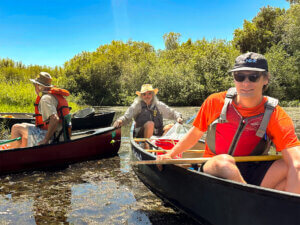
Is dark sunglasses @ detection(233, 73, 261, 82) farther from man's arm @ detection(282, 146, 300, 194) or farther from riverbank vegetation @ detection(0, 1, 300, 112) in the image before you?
riverbank vegetation @ detection(0, 1, 300, 112)

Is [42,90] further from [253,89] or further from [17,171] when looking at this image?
[253,89]

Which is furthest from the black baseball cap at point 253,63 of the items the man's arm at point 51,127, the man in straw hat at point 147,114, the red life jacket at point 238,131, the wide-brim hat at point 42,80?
the wide-brim hat at point 42,80

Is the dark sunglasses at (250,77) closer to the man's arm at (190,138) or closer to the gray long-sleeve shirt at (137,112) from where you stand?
the man's arm at (190,138)

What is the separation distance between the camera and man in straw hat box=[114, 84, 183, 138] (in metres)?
4.93

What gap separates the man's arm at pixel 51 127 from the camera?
14.2 ft

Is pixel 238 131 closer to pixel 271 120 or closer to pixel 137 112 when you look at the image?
pixel 271 120

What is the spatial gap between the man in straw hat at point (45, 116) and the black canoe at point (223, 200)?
2.06 meters

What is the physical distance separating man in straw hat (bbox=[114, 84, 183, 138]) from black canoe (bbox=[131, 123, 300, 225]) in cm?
195

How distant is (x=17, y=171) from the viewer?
4.42 metres

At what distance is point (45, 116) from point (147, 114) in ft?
5.40

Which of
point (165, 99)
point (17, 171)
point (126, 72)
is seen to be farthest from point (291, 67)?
point (17, 171)

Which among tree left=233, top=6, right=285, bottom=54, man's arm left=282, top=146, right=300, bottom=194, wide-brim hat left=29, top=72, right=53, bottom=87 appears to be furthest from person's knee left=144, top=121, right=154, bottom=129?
tree left=233, top=6, right=285, bottom=54

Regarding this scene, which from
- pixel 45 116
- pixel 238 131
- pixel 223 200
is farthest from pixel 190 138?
pixel 45 116

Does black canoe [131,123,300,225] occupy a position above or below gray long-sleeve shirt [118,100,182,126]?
below
